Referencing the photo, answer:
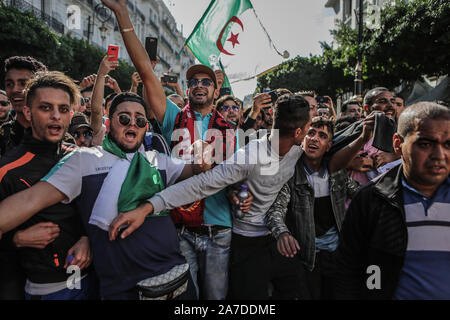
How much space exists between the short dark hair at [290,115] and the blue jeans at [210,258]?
39.0 inches

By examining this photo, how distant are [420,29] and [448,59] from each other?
1.59m

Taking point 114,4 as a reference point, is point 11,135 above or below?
below

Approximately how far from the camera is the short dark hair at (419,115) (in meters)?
1.57

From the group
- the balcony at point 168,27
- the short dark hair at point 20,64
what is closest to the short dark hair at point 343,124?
the short dark hair at point 20,64

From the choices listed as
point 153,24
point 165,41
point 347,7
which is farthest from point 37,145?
point 165,41

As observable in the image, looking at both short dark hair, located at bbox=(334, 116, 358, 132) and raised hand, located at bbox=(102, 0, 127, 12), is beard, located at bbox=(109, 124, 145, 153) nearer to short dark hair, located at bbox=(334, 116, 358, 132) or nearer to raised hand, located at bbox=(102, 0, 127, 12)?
raised hand, located at bbox=(102, 0, 127, 12)

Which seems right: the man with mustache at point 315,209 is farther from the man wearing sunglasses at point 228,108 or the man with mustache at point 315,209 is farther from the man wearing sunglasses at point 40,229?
the man wearing sunglasses at point 228,108

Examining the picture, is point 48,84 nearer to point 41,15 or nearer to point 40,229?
point 40,229

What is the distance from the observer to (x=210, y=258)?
2.44 metres

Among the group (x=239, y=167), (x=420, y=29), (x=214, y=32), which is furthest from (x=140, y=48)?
(x=420, y=29)

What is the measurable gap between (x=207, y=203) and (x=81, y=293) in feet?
3.63
